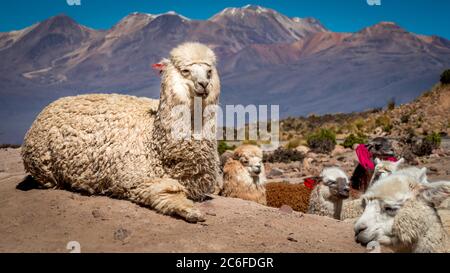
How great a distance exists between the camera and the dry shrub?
450 inches

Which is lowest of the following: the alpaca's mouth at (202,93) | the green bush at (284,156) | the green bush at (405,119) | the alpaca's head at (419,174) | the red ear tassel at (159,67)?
the green bush at (284,156)

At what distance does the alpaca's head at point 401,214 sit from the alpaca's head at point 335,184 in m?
3.26

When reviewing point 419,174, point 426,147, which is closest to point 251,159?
point 419,174

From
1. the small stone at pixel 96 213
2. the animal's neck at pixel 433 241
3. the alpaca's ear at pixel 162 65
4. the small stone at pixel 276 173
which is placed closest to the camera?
the animal's neck at pixel 433 241

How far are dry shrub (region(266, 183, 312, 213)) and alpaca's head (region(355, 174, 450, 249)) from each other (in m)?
6.02

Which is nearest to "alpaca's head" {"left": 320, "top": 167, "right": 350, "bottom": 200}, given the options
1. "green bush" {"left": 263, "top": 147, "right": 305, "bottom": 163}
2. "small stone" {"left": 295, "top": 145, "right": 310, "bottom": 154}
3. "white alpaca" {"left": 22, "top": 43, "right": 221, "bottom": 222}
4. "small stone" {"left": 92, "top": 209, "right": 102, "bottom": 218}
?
"white alpaca" {"left": 22, "top": 43, "right": 221, "bottom": 222}

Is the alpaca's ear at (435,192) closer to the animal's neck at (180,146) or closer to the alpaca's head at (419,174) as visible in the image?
the alpaca's head at (419,174)

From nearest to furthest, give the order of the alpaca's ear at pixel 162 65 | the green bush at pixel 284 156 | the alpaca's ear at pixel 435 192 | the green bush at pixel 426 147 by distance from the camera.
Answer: the alpaca's ear at pixel 435 192
the alpaca's ear at pixel 162 65
the green bush at pixel 426 147
the green bush at pixel 284 156

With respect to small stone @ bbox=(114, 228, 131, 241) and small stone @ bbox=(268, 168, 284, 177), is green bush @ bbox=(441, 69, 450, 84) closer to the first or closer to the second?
small stone @ bbox=(268, 168, 284, 177)

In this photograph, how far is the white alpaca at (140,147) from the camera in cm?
693

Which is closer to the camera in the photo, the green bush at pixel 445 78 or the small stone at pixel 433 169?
the small stone at pixel 433 169

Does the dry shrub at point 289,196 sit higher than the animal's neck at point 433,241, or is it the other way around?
the animal's neck at point 433,241

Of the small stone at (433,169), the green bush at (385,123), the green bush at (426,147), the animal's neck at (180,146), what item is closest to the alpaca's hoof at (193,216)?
the animal's neck at (180,146)
